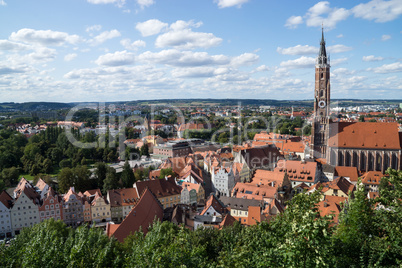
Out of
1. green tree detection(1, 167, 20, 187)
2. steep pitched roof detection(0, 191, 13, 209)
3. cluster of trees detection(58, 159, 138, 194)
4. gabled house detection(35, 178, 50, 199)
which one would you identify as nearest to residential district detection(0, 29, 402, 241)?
gabled house detection(35, 178, 50, 199)

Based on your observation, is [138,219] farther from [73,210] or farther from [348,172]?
[348,172]

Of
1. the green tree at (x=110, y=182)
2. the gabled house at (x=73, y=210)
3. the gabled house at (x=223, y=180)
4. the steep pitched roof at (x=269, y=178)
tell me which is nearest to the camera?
the gabled house at (x=73, y=210)

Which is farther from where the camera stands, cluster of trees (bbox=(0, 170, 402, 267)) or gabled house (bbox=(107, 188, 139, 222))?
gabled house (bbox=(107, 188, 139, 222))

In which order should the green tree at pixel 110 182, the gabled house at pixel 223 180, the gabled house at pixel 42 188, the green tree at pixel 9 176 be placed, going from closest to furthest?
the gabled house at pixel 42 188 → the green tree at pixel 110 182 → the gabled house at pixel 223 180 → the green tree at pixel 9 176

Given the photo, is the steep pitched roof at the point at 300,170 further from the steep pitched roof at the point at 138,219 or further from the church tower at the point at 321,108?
the steep pitched roof at the point at 138,219

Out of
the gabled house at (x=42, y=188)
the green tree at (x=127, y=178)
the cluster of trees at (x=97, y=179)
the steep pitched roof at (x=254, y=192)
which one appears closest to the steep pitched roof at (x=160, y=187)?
the cluster of trees at (x=97, y=179)

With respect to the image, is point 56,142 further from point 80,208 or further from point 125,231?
point 125,231

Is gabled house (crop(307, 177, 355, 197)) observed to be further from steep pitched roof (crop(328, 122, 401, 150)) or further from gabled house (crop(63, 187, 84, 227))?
gabled house (crop(63, 187, 84, 227))
